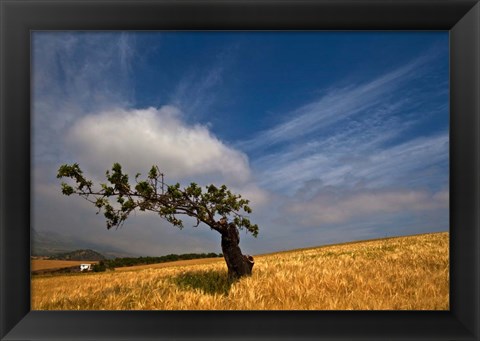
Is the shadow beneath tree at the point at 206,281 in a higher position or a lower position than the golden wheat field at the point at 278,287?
lower

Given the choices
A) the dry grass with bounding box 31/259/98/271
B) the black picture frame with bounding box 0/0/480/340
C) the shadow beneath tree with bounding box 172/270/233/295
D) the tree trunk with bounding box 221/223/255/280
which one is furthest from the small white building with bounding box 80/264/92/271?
the tree trunk with bounding box 221/223/255/280

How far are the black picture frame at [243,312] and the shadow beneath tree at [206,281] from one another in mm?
474

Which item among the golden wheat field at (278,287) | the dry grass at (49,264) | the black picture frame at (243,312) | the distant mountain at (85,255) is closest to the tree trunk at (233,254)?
the golden wheat field at (278,287)

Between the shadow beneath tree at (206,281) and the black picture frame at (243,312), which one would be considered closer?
the black picture frame at (243,312)

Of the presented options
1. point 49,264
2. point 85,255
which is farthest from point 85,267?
point 49,264

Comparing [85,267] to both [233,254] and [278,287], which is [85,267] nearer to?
[233,254]

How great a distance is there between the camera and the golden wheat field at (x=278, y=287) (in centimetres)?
191

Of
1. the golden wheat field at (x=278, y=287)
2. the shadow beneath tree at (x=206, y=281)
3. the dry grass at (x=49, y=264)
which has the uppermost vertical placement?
the dry grass at (x=49, y=264)

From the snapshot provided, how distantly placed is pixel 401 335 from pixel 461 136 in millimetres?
1156

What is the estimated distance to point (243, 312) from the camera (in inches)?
71.3

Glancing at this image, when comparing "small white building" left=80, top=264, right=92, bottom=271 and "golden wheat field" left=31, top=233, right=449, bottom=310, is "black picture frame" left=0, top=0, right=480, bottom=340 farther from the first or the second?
"small white building" left=80, top=264, right=92, bottom=271

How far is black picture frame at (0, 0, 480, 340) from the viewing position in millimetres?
1749

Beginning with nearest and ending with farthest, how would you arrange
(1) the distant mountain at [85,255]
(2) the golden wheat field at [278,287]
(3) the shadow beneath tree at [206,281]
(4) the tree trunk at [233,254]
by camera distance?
1. (2) the golden wheat field at [278,287]
2. (1) the distant mountain at [85,255]
3. (3) the shadow beneath tree at [206,281]
4. (4) the tree trunk at [233,254]

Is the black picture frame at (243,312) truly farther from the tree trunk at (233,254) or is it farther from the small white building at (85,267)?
the tree trunk at (233,254)
